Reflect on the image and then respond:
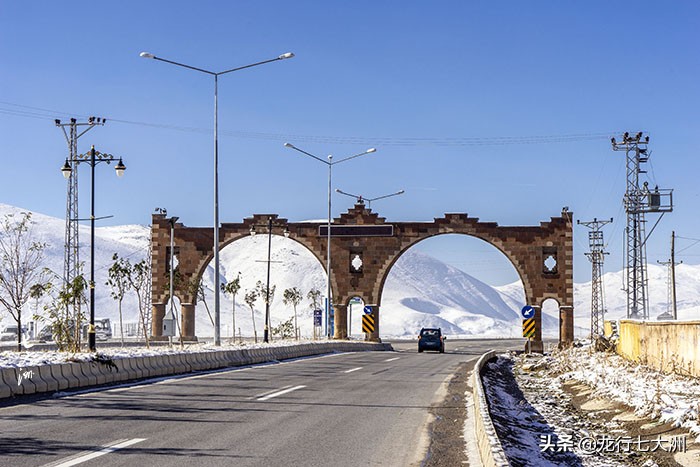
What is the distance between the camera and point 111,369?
20875 millimetres

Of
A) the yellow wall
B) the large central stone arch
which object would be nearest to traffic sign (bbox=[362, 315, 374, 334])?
the large central stone arch

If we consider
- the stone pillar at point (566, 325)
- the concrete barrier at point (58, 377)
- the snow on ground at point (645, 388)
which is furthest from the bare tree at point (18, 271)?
the stone pillar at point (566, 325)

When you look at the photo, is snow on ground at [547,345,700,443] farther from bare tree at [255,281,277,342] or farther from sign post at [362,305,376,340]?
sign post at [362,305,376,340]

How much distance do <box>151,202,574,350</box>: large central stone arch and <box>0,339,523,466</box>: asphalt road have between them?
4452 centimetres

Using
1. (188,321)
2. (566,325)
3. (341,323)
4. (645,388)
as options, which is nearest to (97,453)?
(645,388)

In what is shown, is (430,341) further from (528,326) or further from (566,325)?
(566,325)

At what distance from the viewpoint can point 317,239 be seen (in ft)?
219

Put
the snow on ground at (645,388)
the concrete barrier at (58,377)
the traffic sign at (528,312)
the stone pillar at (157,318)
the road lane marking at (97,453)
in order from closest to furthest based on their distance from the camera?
the road lane marking at (97,453)
the snow on ground at (645,388)
the concrete barrier at (58,377)
the traffic sign at (528,312)
the stone pillar at (157,318)

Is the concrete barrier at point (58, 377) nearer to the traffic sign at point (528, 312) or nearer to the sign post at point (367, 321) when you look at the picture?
the traffic sign at point (528, 312)

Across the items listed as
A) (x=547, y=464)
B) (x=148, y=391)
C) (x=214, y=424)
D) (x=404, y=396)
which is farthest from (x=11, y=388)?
(x=547, y=464)

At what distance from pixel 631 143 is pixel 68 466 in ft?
187

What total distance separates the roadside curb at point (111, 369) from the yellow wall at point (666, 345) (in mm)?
12744

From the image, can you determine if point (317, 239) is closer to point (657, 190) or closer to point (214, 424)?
point (657, 190)

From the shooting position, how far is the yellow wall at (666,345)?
17.9 metres
